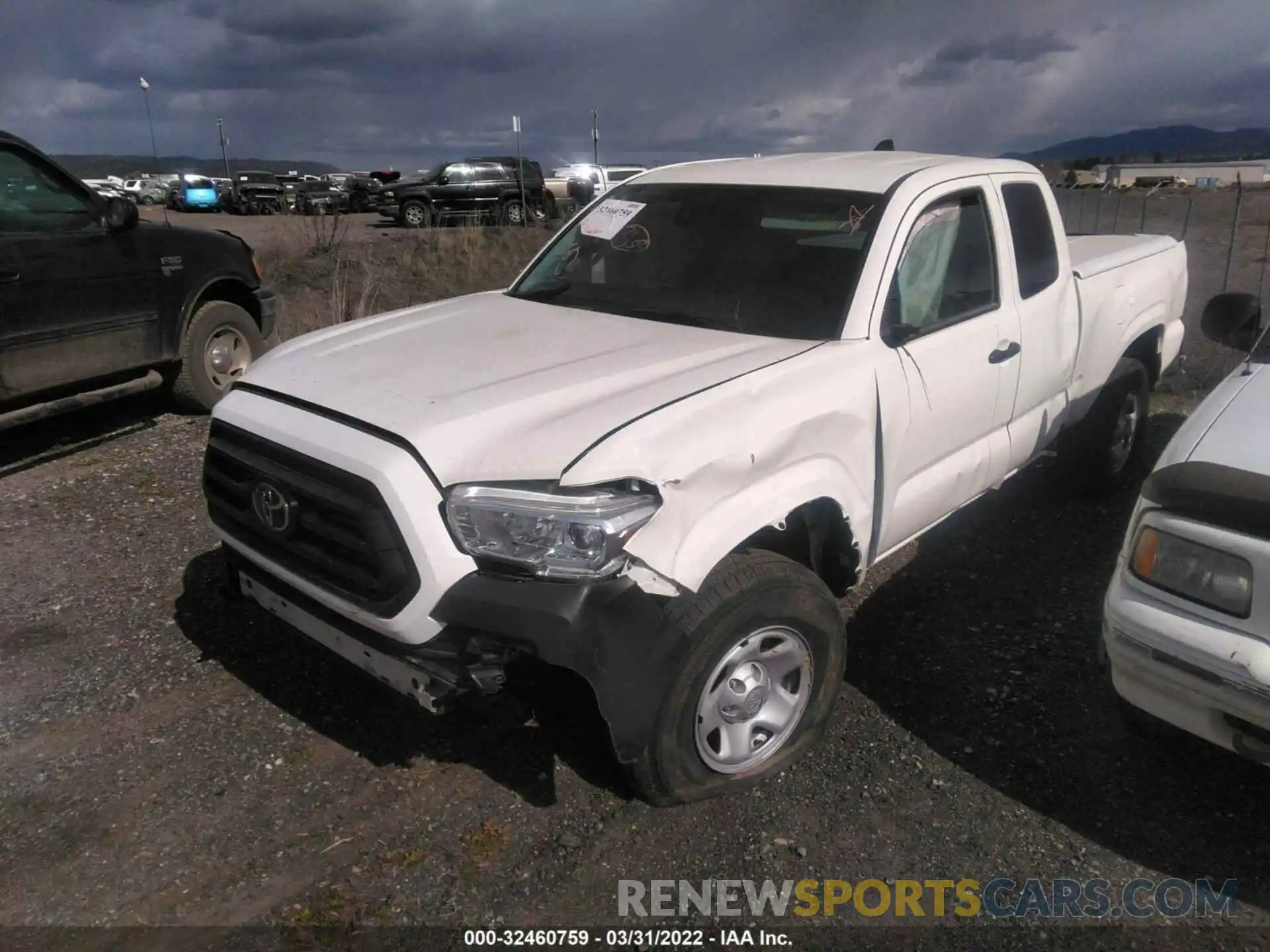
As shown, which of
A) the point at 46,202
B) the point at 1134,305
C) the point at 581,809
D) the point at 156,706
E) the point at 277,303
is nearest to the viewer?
the point at 581,809

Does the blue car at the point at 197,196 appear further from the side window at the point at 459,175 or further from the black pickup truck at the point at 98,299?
the black pickup truck at the point at 98,299

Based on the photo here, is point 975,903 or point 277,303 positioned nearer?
point 975,903

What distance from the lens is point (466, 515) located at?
8.26ft

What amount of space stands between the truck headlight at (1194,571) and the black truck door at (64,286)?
5.80 m

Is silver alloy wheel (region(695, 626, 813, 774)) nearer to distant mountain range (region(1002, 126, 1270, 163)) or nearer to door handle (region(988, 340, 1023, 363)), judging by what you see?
door handle (region(988, 340, 1023, 363))

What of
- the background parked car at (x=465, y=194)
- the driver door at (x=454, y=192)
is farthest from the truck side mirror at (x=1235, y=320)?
the driver door at (x=454, y=192)

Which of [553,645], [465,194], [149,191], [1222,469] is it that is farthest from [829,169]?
[149,191]

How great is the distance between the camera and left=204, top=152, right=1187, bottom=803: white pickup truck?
2.51 m

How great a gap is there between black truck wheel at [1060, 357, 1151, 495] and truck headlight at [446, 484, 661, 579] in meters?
3.49

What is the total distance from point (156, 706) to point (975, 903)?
291cm

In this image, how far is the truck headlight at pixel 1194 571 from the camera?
245cm

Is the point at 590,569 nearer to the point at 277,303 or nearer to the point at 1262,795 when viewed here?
the point at 1262,795

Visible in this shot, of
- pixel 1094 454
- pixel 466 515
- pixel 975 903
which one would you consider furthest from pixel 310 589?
pixel 1094 454

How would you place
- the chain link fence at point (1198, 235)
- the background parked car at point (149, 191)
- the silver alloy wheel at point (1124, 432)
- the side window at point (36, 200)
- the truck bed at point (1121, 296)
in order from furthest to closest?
1. the background parked car at point (149, 191)
2. the chain link fence at point (1198, 235)
3. the side window at point (36, 200)
4. the silver alloy wheel at point (1124, 432)
5. the truck bed at point (1121, 296)
